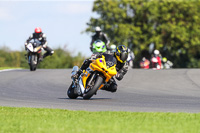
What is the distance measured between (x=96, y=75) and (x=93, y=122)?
12.1 ft

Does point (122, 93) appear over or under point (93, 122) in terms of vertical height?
under

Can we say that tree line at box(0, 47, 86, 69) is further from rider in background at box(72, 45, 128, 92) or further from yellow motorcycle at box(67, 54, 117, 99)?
yellow motorcycle at box(67, 54, 117, 99)

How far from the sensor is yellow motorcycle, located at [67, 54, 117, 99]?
36.8ft

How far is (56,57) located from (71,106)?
38760 mm

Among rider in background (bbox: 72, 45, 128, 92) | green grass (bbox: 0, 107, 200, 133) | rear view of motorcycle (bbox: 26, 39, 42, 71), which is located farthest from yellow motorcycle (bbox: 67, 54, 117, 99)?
rear view of motorcycle (bbox: 26, 39, 42, 71)

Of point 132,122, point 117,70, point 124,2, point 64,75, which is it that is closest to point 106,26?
point 124,2

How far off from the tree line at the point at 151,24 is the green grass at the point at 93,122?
45.5m

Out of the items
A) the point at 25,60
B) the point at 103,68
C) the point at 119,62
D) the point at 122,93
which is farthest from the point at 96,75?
the point at 25,60

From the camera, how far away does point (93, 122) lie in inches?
305

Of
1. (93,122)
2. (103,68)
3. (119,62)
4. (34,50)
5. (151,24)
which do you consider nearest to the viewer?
(93,122)

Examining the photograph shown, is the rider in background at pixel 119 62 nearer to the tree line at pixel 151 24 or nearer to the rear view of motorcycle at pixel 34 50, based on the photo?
the rear view of motorcycle at pixel 34 50

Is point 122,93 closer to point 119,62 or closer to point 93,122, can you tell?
point 119,62

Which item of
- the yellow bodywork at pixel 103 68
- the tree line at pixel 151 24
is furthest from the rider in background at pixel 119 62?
the tree line at pixel 151 24

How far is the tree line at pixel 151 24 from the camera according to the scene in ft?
181
